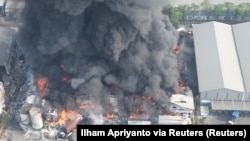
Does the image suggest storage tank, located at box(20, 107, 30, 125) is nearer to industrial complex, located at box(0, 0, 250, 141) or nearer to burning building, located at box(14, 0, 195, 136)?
industrial complex, located at box(0, 0, 250, 141)

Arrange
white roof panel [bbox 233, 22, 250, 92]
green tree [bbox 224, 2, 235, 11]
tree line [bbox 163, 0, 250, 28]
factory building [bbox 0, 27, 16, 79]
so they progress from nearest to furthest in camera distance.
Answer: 1. white roof panel [bbox 233, 22, 250, 92]
2. factory building [bbox 0, 27, 16, 79]
3. tree line [bbox 163, 0, 250, 28]
4. green tree [bbox 224, 2, 235, 11]

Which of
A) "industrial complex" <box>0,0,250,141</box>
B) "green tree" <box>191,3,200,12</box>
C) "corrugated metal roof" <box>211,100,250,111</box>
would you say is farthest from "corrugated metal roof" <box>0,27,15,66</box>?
"corrugated metal roof" <box>211,100,250,111</box>

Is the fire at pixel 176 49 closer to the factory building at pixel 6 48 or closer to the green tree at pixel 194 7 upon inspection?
the green tree at pixel 194 7

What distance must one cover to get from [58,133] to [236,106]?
17.0 m

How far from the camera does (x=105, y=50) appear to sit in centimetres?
4409

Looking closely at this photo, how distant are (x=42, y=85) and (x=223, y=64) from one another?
18223 mm

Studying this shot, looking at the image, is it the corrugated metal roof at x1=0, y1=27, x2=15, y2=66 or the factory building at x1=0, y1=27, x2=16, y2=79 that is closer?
the factory building at x1=0, y1=27, x2=16, y2=79

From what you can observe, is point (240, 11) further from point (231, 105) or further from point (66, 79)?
point (66, 79)

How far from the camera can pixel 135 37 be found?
44.6 m

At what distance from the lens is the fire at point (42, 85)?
46.4 m

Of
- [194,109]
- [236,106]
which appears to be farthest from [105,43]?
[236,106]

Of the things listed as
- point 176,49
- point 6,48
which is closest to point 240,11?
point 176,49

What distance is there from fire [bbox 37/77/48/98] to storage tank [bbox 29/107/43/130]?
2.51m

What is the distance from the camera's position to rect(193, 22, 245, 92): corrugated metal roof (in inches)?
1800
